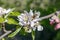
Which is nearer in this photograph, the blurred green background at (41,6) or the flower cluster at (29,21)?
the flower cluster at (29,21)

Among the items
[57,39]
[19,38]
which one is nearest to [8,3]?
[57,39]

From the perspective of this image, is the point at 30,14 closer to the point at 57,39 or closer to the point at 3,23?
the point at 3,23

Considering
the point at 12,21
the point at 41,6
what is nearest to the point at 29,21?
the point at 12,21

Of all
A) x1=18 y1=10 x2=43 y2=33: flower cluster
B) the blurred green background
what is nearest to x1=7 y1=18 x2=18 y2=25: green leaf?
x1=18 y1=10 x2=43 y2=33: flower cluster

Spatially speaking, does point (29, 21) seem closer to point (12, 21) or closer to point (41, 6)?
point (12, 21)

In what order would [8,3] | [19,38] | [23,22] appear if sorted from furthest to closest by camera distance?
[8,3] → [19,38] → [23,22]

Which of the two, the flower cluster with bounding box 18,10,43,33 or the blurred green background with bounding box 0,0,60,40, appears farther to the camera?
the blurred green background with bounding box 0,0,60,40

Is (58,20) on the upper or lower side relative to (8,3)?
lower

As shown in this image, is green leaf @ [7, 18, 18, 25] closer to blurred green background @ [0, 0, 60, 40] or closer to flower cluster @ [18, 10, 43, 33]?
flower cluster @ [18, 10, 43, 33]

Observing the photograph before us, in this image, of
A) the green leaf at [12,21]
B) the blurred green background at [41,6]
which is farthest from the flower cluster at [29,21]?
the blurred green background at [41,6]

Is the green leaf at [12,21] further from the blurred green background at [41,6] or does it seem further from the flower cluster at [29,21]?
the blurred green background at [41,6]

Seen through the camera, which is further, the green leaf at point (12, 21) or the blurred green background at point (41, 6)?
the blurred green background at point (41, 6)
